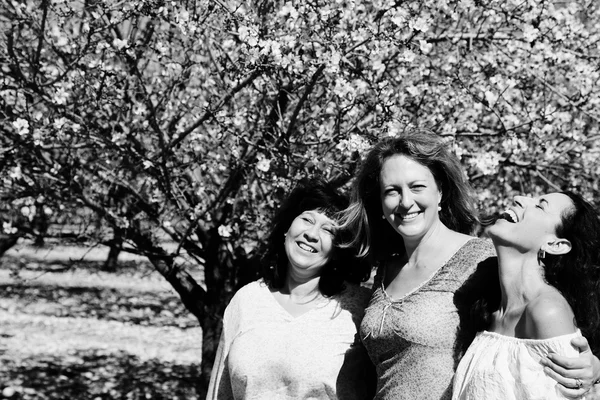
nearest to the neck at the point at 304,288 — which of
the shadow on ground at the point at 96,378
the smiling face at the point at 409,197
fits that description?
the smiling face at the point at 409,197

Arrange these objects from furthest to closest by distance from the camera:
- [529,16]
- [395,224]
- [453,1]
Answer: [529,16]
[453,1]
[395,224]

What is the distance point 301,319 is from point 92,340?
27.4ft

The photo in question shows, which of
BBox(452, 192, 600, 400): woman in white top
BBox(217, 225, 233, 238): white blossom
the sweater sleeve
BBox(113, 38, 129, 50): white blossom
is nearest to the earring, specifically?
BBox(452, 192, 600, 400): woman in white top

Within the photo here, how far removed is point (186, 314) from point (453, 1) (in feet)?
34.6

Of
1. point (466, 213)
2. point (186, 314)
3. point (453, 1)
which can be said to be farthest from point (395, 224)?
point (186, 314)

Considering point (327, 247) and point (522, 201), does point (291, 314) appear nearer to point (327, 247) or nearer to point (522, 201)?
point (327, 247)

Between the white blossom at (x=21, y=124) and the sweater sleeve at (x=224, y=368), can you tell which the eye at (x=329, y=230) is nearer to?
the sweater sleeve at (x=224, y=368)

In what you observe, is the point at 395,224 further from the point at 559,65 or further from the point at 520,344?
the point at 559,65

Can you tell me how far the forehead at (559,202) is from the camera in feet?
8.10

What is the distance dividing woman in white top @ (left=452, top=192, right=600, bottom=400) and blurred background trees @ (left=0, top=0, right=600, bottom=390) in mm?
1312

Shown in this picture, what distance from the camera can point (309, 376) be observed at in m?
3.00

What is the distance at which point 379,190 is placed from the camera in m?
3.12

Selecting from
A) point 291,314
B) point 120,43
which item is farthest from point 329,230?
point 120,43

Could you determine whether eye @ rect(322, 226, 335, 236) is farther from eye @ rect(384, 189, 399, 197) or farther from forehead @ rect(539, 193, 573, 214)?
forehead @ rect(539, 193, 573, 214)
